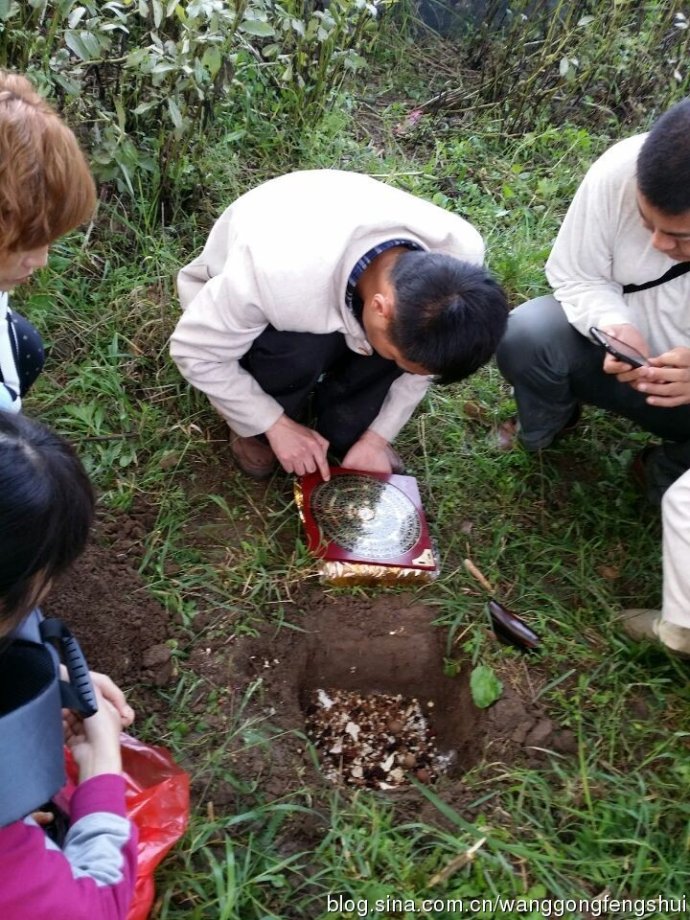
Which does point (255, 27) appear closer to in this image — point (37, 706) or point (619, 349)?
point (619, 349)

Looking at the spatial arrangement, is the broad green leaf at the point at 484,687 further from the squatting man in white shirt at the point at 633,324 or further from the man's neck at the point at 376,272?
the man's neck at the point at 376,272

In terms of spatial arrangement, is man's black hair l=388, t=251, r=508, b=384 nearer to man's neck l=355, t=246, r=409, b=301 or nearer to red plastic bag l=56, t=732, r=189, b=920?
man's neck l=355, t=246, r=409, b=301

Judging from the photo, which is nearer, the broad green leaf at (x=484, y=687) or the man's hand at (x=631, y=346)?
the broad green leaf at (x=484, y=687)

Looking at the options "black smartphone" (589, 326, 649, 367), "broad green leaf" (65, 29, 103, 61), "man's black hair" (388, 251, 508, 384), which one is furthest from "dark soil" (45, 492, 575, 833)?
"broad green leaf" (65, 29, 103, 61)

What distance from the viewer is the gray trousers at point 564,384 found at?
2.27m

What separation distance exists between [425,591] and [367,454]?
440 millimetres

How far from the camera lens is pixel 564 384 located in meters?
2.34

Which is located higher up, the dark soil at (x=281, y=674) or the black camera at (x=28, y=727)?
the black camera at (x=28, y=727)

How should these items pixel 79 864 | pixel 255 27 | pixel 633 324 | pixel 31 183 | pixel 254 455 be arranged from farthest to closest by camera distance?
1. pixel 255 27
2. pixel 254 455
3. pixel 633 324
4. pixel 31 183
5. pixel 79 864

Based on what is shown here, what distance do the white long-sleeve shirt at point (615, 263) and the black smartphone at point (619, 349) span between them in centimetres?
5

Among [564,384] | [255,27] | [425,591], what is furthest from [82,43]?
[425,591]

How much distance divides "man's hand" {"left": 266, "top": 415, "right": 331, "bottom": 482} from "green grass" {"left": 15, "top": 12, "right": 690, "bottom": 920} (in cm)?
15

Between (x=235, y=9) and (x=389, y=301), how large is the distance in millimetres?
1396

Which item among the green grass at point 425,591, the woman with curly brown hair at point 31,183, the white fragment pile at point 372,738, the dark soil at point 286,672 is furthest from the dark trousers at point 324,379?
the white fragment pile at point 372,738
